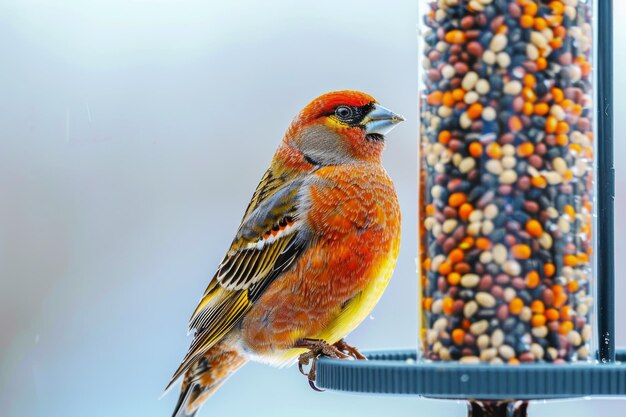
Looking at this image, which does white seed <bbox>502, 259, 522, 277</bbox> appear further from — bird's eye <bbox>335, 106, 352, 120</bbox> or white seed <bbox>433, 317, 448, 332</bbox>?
bird's eye <bbox>335, 106, 352, 120</bbox>

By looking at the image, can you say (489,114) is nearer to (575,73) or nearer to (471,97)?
(471,97)

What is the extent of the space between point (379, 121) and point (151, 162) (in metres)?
3.15

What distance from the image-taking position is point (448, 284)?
167 inches

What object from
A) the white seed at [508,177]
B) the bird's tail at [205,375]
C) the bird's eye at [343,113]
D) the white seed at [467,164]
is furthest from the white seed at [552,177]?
the bird's tail at [205,375]

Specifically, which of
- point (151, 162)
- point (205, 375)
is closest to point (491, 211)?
point (205, 375)

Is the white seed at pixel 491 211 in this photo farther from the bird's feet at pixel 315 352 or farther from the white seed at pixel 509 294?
the bird's feet at pixel 315 352

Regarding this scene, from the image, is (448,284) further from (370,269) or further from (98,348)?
(98,348)

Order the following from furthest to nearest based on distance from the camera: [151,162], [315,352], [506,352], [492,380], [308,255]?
1. [151,162]
2. [308,255]
3. [315,352]
4. [506,352]
5. [492,380]

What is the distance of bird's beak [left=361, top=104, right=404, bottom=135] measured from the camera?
5668mm

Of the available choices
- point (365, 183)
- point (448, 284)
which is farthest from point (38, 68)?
point (448, 284)

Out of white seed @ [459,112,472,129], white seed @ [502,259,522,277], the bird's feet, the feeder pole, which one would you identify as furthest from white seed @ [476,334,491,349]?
the bird's feet

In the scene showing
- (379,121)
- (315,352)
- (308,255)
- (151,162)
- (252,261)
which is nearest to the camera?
(315,352)

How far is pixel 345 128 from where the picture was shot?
5770 mm

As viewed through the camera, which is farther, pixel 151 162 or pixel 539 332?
pixel 151 162
